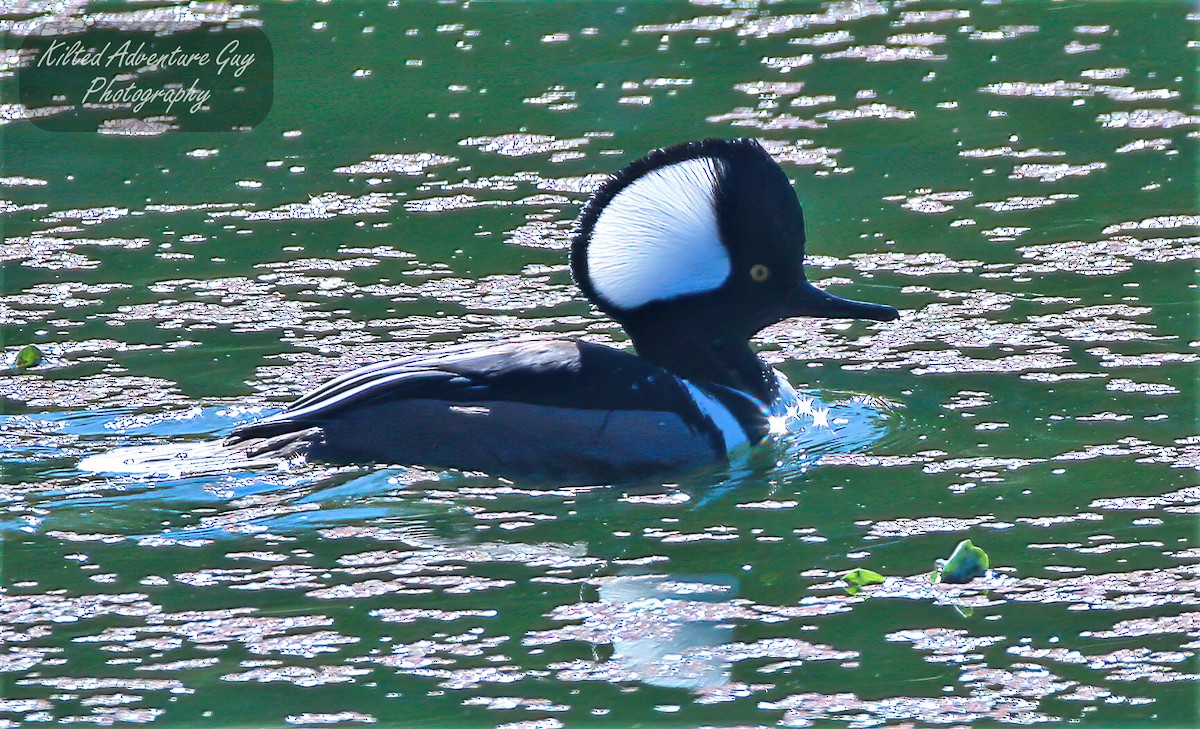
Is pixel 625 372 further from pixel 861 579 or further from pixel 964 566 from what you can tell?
pixel 964 566

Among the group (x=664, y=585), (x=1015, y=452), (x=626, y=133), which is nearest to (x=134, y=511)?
(x=664, y=585)

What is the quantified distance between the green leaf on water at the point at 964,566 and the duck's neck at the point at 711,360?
6.42 feet

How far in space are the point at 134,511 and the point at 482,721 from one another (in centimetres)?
236

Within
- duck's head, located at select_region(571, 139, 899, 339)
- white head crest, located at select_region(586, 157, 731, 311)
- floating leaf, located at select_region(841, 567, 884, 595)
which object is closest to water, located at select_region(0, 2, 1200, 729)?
floating leaf, located at select_region(841, 567, 884, 595)

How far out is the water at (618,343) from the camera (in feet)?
18.2

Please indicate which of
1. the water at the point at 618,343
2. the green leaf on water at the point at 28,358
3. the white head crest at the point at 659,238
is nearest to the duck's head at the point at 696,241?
the white head crest at the point at 659,238

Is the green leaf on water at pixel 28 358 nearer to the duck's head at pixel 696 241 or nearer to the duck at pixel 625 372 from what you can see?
the duck at pixel 625 372

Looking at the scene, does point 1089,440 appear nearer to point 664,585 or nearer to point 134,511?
point 664,585

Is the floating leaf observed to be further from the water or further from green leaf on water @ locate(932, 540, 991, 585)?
green leaf on water @ locate(932, 540, 991, 585)

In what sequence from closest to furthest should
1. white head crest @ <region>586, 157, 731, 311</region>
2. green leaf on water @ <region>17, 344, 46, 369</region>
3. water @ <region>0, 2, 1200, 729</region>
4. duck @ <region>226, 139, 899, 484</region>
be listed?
water @ <region>0, 2, 1200, 729</region>
duck @ <region>226, 139, 899, 484</region>
white head crest @ <region>586, 157, 731, 311</region>
green leaf on water @ <region>17, 344, 46, 369</region>

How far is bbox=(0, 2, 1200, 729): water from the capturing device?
5.55 meters

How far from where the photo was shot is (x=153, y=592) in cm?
618

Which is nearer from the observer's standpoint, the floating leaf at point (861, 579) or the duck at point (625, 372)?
the floating leaf at point (861, 579)

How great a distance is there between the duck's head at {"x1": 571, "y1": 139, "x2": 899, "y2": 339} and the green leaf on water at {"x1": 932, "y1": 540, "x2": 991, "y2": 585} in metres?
2.04
